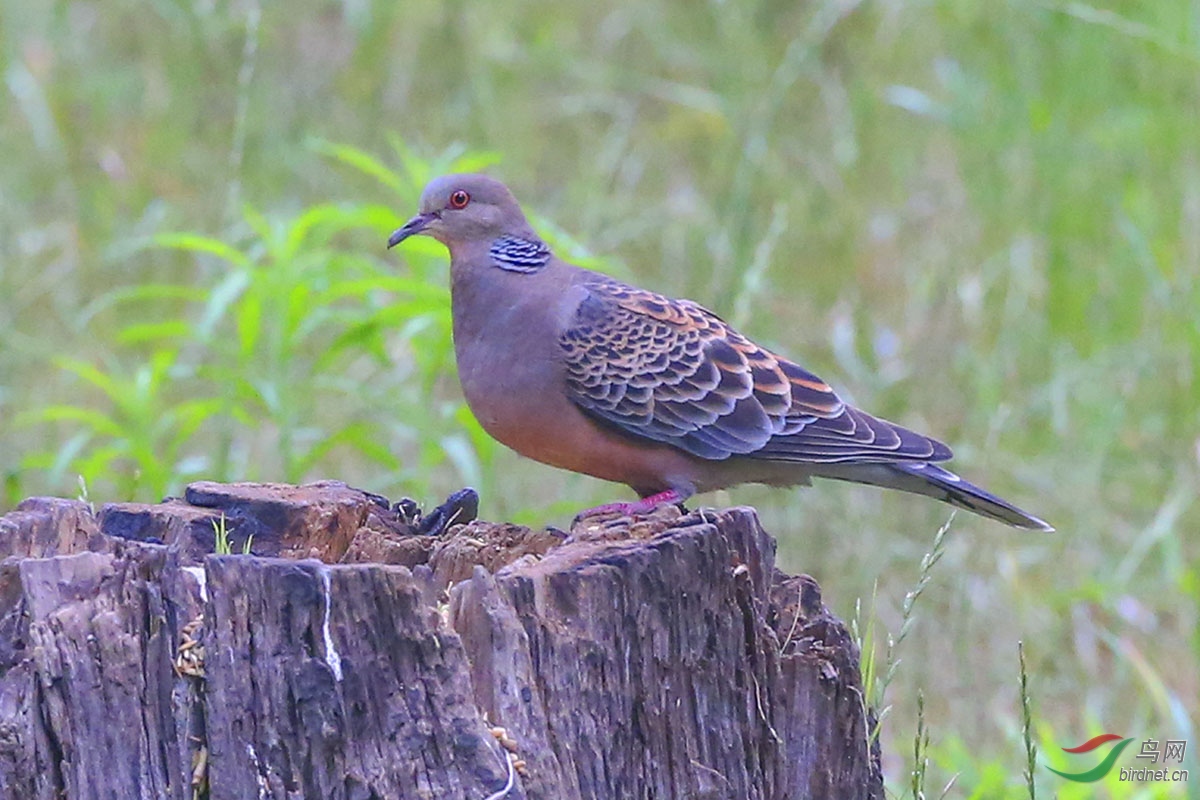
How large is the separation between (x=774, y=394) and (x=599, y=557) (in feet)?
6.82

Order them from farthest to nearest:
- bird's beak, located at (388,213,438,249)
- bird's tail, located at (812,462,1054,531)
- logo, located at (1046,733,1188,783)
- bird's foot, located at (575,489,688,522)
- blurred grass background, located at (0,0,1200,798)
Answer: blurred grass background, located at (0,0,1200,798) < bird's beak, located at (388,213,438,249) < bird's tail, located at (812,462,1054,531) < logo, located at (1046,733,1188,783) < bird's foot, located at (575,489,688,522)

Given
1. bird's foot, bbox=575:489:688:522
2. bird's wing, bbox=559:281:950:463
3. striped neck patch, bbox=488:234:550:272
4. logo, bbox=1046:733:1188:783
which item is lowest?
logo, bbox=1046:733:1188:783

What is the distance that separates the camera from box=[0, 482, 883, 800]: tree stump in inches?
98.7

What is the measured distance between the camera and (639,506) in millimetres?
3967

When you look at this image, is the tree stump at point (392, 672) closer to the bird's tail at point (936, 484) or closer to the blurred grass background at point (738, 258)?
the blurred grass background at point (738, 258)

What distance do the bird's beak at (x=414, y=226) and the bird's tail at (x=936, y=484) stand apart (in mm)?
1410

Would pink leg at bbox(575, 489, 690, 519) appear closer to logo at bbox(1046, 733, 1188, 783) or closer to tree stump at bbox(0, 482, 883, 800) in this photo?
tree stump at bbox(0, 482, 883, 800)

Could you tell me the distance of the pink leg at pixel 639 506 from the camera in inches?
142

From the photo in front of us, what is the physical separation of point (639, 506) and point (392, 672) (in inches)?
58.9

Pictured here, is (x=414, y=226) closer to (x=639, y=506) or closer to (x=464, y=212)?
(x=464, y=212)

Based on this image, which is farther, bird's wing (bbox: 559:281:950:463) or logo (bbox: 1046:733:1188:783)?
bird's wing (bbox: 559:281:950:463)

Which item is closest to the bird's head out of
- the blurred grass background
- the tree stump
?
the blurred grass background

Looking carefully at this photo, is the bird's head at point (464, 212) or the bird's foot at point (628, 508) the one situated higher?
the bird's head at point (464, 212)

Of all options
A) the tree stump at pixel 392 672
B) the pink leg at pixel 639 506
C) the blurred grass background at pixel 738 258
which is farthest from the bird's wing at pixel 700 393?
the tree stump at pixel 392 672
